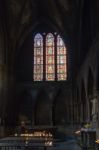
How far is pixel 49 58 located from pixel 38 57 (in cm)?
122

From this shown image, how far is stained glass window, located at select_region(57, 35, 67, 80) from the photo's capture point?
39812 mm

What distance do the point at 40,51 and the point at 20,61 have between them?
249 cm

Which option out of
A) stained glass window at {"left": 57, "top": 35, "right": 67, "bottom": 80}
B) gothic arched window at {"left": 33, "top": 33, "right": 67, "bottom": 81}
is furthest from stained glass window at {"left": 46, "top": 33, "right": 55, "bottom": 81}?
stained glass window at {"left": 57, "top": 35, "right": 67, "bottom": 80}

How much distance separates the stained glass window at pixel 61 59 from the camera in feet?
131

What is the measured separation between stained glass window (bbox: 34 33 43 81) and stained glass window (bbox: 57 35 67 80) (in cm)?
189

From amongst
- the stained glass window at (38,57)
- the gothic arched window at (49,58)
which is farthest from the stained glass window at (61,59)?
the stained glass window at (38,57)

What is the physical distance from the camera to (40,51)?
40.6 m

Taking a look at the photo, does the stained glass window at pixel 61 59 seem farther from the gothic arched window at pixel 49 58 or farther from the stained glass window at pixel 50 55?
the stained glass window at pixel 50 55

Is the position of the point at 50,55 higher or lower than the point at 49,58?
higher

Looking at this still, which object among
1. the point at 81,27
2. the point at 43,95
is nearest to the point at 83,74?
the point at 81,27

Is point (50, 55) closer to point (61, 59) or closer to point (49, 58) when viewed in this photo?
point (49, 58)

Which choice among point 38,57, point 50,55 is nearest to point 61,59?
point 50,55

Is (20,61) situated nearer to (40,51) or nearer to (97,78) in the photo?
(40,51)

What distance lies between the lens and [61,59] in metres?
40.2
